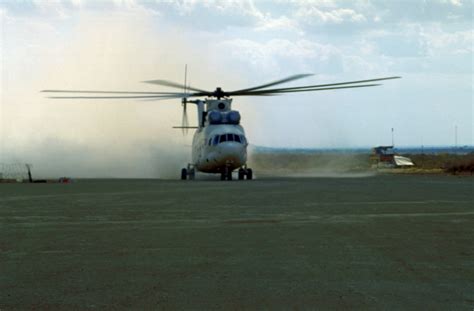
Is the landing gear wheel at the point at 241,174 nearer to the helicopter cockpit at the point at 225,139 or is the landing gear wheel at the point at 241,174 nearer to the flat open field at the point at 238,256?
the helicopter cockpit at the point at 225,139

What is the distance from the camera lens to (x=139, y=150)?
6116cm

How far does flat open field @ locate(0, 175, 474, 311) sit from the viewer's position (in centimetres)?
909

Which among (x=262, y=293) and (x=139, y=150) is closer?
Result: (x=262, y=293)

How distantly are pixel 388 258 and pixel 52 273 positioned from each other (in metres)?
4.80

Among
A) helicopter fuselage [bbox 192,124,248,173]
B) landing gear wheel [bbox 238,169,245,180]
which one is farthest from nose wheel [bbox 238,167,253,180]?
helicopter fuselage [bbox 192,124,248,173]

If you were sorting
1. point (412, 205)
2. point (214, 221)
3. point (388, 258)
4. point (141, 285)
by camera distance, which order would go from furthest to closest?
1. point (412, 205)
2. point (214, 221)
3. point (388, 258)
4. point (141, 285)

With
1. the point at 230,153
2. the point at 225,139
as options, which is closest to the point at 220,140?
the point at 225,139

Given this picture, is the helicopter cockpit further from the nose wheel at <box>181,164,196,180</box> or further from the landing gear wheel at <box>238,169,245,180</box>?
the nose wheel at <box>181,164,196,180</box>

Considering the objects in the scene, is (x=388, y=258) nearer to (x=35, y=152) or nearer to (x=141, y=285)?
(x=141, y=285)

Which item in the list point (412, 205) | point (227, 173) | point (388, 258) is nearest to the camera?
point (388, 258)

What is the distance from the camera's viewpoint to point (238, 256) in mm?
Result: 12344

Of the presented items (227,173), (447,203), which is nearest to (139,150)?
(227,173)

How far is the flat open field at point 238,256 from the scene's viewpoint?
909 cm

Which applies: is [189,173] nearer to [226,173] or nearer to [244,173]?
[226,173]
